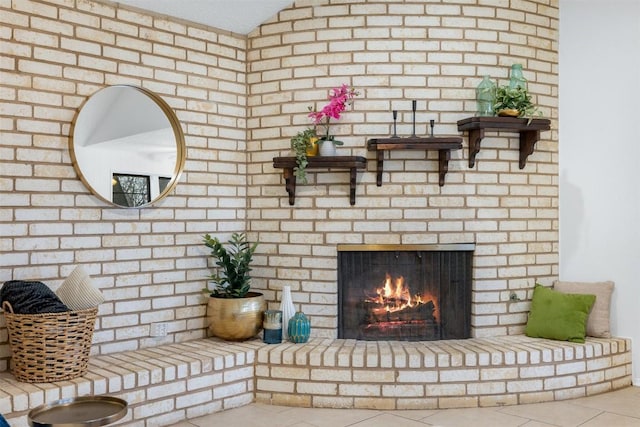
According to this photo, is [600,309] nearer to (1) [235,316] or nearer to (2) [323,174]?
(2) [323,174]

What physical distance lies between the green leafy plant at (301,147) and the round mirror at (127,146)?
0.72 metres

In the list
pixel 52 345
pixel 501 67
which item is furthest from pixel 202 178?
pixel 501 67

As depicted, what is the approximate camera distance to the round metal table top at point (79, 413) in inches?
81.0

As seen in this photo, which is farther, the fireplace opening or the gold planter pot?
the fireplace opening

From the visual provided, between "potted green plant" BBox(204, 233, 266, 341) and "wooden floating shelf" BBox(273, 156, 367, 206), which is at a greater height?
"wooden floating shelf" BBox(273, 156, 367, 206)

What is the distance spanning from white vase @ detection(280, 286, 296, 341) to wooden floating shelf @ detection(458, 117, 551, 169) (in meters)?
1.45

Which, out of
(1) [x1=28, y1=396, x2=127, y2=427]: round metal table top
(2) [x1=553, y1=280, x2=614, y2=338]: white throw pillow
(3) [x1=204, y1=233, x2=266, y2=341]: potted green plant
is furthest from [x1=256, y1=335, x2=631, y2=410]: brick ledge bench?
(1) [x1=28, y1=396, x2=127, y2=427]: round metal table top

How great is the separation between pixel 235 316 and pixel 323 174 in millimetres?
1078

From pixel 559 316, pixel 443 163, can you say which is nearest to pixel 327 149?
pixel 443 163

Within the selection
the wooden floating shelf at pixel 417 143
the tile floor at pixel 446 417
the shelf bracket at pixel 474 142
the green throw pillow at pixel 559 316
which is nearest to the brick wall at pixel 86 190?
the tile floor at pixel 446 417

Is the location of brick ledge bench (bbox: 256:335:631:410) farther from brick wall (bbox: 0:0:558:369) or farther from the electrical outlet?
the electrical outlet

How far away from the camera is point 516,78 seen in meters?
3.83

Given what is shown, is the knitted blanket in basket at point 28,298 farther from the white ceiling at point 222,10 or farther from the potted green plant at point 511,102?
the potted green plant at point 511,102

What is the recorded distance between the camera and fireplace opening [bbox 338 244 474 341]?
388cm
